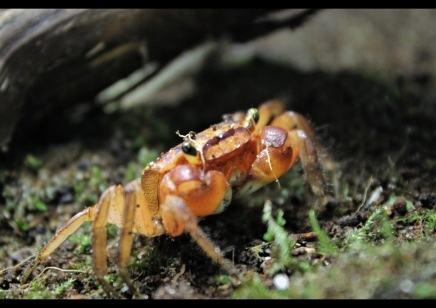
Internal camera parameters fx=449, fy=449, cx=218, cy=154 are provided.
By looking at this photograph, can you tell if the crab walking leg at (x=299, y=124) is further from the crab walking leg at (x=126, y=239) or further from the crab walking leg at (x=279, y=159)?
the crab walking leg at (x=126, y=239)

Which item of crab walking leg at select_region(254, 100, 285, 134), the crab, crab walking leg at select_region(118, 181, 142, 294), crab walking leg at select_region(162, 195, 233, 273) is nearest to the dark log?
crab walking leg at select_region(254, 100, 285, 134)

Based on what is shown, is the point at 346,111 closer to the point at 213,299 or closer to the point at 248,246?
the point at 248,246

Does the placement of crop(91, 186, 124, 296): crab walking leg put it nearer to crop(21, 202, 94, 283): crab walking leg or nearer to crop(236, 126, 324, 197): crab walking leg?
crop(21, 202, 94, 283): crab walking leg

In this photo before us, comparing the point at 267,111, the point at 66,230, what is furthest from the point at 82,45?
the point at 66,230

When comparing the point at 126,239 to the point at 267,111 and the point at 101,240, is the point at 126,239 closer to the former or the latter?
the point at 101,240

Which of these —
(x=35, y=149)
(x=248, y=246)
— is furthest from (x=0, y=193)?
(x=248, y=246)

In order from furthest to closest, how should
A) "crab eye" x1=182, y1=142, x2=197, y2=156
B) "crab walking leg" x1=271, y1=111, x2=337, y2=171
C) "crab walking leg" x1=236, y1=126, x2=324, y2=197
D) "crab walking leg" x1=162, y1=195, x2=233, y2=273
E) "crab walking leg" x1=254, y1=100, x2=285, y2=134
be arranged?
"crab walking leg" x1=254, y1=100, x2=285, y2=134, "crab walking leg" x1=271, y1=111, x2=337, y2=171, "crab walking leg" x1=236, y1=126, x2=324, y2=197, "crab eye" x1=182, y1=142, x2=197, y2=156, "crab walking leg" x1=162, y1=195, x2=233, y2=273
